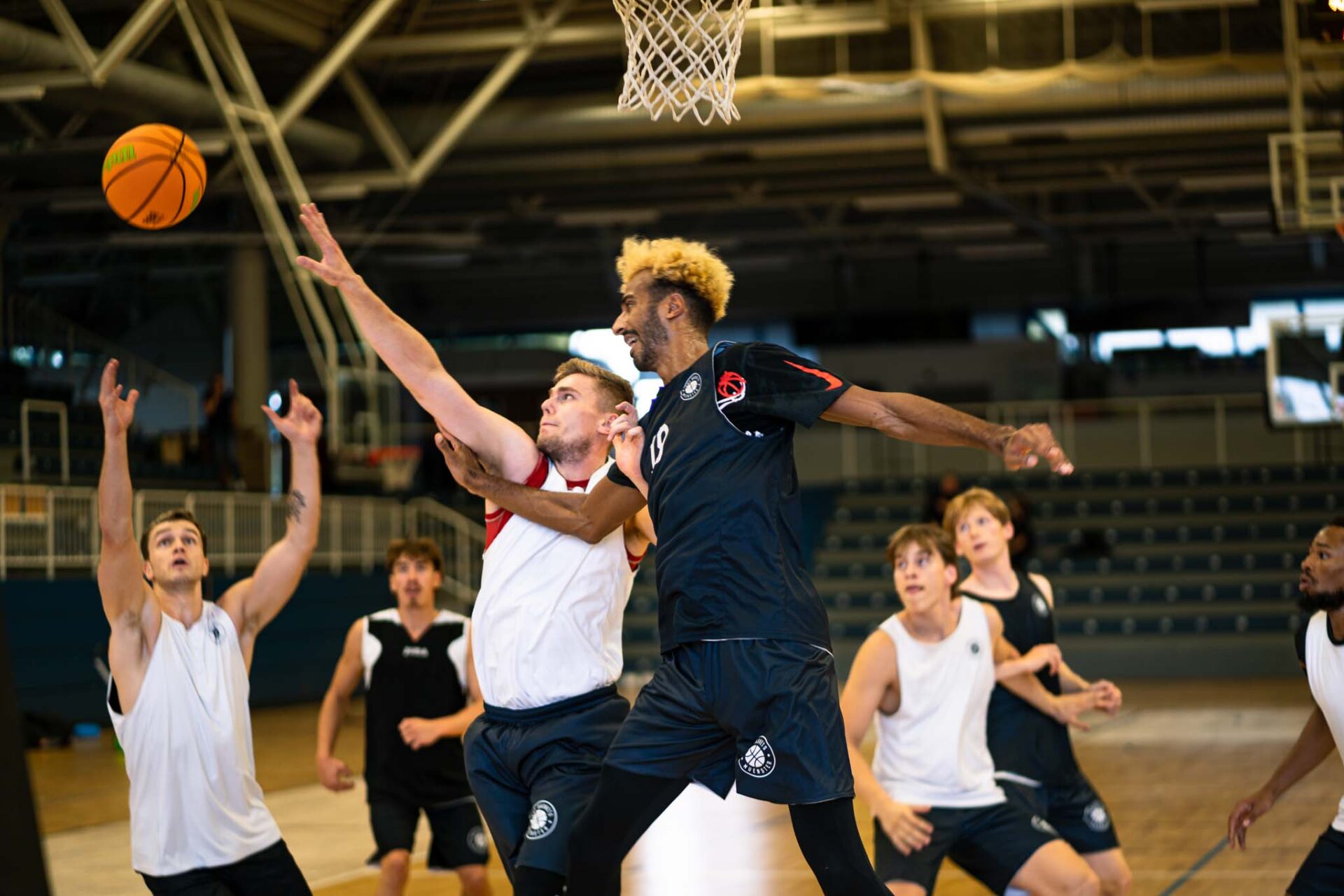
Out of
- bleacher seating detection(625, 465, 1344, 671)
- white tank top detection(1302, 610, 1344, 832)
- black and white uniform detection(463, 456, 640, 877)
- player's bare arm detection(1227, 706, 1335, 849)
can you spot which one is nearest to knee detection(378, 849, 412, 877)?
black and white uniform detection(463, 456, 640, 877)

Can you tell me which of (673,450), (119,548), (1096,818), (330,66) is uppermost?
(330,66)

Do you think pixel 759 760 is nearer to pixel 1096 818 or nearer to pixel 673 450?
pixel 673 450

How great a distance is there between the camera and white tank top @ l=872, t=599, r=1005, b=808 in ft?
17.3

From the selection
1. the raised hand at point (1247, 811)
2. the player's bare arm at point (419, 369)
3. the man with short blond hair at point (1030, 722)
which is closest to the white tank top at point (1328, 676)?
the raised hand at point (1247, 811)

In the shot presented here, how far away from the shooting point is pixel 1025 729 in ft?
19.0

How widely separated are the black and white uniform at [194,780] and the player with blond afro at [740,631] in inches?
49.1

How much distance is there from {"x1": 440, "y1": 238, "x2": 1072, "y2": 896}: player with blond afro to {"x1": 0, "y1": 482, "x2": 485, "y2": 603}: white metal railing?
8.56 meters

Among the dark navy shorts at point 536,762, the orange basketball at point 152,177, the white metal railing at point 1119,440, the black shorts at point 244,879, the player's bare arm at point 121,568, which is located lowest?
the black shorts at point 244,879

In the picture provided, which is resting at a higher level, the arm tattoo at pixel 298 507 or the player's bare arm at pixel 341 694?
the arm tattoo at pixel 298 507

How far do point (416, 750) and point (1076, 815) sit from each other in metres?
2.74

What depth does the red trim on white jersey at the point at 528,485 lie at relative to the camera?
4535 millimetres

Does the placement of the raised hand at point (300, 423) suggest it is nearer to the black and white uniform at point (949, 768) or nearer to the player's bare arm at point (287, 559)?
the player's bare arm at point (287, 559)

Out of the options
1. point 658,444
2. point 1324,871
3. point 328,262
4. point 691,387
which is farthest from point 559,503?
point 1324,871

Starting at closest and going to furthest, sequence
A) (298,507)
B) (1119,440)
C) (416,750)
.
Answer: (298,507), (416,750), (1119,440)
